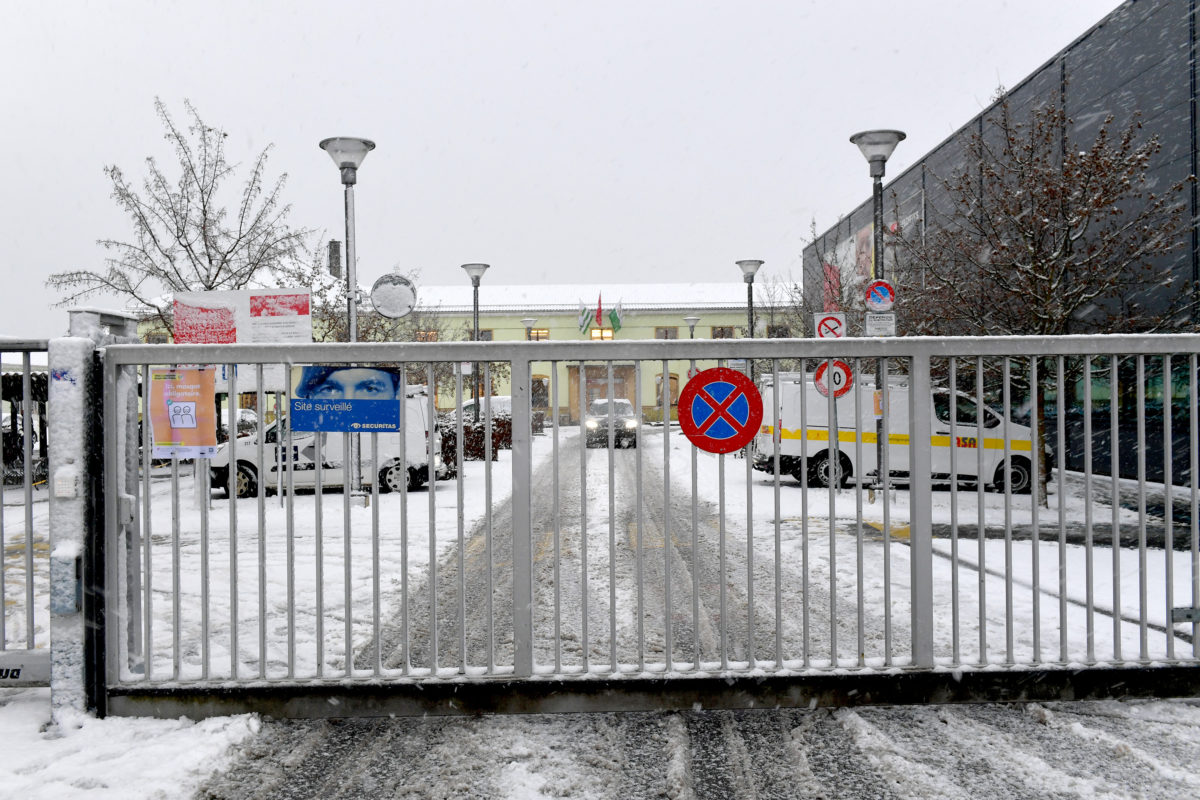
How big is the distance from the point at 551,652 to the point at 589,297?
59.7 metres

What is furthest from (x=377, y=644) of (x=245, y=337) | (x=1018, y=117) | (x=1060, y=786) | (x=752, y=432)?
(x=1018, y=117)

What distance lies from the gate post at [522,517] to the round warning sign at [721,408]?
30.9 inches

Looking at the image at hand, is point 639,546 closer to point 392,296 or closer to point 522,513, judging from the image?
point 522,513

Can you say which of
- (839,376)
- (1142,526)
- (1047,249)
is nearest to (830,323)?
(1047,249)

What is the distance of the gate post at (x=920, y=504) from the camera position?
441 centimetres

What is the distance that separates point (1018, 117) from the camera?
68.0ft

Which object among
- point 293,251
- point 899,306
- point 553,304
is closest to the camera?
point 899,306

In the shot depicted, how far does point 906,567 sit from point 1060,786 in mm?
4335

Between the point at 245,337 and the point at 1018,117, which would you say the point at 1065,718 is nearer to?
the point at 245,337

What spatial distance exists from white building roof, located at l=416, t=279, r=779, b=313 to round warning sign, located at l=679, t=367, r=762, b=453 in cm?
5315

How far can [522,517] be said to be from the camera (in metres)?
4.34

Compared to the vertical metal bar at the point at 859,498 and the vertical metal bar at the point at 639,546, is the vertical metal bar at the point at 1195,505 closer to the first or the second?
the vertical metal bar at the point at 859,498

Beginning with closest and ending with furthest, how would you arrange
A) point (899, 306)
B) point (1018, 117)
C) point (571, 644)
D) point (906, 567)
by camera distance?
1. point (571, 644)
2. point (906, 567)
3. point (899, 306)
4. point (1018, 117)

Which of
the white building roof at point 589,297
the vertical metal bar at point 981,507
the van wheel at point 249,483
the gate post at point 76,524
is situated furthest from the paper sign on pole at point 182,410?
the white building roof at point 589,297
